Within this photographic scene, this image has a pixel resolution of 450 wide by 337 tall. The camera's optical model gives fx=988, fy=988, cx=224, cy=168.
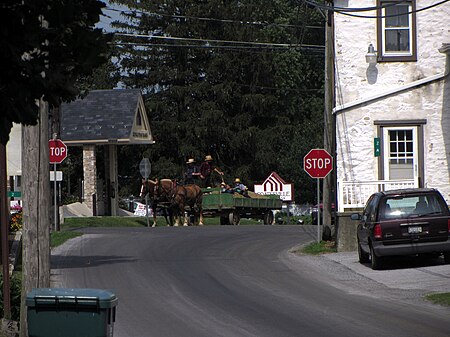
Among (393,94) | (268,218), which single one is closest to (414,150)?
(393,94)

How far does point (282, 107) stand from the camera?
249ft

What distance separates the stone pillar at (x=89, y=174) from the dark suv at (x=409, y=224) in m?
30.1

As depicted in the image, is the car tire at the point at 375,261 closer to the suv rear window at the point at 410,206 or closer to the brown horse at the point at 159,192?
the suv rear window at the point at 410,206

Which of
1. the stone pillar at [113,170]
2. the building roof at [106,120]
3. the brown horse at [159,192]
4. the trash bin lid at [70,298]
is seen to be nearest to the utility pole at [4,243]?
the trash bin lid at [70,298]

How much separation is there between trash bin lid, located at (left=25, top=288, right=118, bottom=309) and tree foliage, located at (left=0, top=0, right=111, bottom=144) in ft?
9.40

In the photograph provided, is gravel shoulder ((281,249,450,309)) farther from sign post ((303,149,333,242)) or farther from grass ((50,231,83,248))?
grass ((50,231,83,248))

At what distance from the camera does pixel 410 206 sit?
21.9 meters

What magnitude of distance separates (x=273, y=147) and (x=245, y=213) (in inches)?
1137

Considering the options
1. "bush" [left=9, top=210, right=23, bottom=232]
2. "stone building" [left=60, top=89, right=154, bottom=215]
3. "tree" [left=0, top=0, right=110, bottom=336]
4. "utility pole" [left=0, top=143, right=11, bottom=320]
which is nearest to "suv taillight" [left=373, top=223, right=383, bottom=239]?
"bush" [left=9, top=210, right=23, bottom=232]

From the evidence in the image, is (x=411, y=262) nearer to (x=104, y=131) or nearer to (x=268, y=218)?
(x=268, y=218)

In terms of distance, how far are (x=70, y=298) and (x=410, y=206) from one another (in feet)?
45.0

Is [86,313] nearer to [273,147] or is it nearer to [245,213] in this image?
[245,213]

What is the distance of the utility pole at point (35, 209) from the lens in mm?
12875

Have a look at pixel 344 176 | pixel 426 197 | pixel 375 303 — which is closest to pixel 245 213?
pixel 344 176
